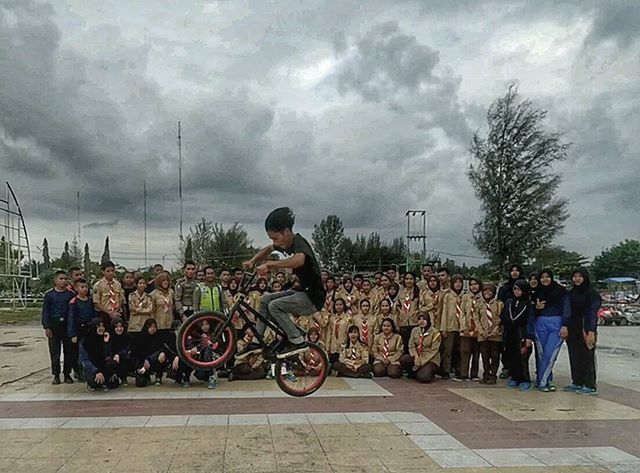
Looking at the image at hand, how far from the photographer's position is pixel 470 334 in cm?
1174

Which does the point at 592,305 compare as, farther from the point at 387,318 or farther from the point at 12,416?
the point at 12,416

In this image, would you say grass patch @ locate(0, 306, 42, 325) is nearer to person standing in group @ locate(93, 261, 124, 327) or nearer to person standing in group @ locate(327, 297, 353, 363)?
person standing in group @ locate(93, 261, 124, 327)

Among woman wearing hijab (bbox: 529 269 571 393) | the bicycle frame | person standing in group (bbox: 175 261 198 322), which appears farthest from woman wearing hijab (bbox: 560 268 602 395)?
person standing in group (bbox: 175 261 198 322)

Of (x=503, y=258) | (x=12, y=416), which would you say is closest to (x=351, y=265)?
(x=503, y=258)

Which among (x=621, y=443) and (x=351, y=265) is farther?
(x=351, y=265)

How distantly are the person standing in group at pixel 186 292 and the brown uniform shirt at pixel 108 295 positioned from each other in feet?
3.66

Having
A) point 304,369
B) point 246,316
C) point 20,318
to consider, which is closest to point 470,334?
point 304,369

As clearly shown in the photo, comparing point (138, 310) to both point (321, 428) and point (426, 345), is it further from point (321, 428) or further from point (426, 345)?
point (426, 345)

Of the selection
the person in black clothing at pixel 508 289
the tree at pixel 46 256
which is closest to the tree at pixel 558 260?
the person in black clothing at pixel 508 289

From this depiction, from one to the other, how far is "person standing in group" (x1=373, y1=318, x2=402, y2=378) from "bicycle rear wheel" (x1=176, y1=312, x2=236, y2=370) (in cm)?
651

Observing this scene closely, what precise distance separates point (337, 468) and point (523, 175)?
2261 centimetres

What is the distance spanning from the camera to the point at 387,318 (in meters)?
12.1

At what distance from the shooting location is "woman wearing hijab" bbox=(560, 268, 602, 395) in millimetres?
10719

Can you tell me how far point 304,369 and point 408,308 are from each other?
6.25 metres
